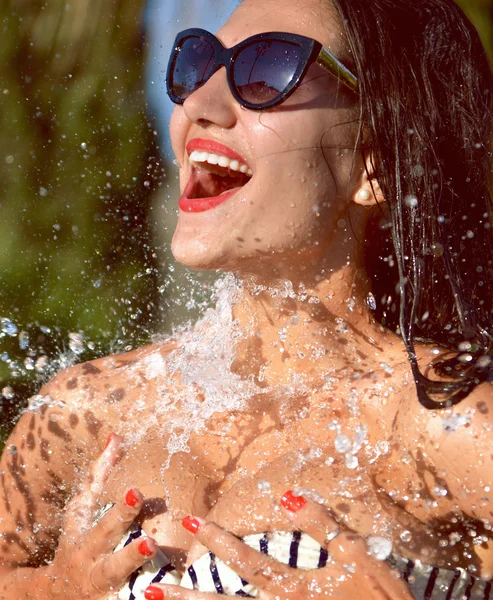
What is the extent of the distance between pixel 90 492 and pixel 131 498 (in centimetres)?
35

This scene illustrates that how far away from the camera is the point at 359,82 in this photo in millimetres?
2184

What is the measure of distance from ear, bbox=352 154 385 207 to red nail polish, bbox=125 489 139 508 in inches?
41.4

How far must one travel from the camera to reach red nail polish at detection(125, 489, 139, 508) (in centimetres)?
196

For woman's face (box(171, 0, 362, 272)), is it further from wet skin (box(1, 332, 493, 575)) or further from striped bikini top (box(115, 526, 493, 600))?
striped bikini top (box(115, 526, 493, 600))

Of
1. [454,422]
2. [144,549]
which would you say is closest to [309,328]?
[454,422]

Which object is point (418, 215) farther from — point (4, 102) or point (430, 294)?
point (4, 102)

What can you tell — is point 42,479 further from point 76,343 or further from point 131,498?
point 76,343

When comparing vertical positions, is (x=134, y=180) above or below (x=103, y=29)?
below

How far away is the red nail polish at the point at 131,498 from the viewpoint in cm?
196

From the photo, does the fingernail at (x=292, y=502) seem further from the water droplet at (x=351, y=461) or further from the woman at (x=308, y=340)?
the water droplet at (x=351, y=461)

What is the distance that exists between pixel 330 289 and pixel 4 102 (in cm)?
368

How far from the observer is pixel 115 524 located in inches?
78.7

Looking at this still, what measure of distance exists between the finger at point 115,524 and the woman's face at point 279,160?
2.21 ft

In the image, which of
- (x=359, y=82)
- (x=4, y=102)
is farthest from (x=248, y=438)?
(x=4, y=102)
